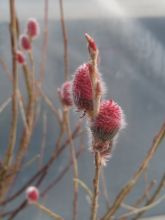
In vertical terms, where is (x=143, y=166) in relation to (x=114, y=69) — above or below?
above

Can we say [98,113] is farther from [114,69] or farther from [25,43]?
[114,69]

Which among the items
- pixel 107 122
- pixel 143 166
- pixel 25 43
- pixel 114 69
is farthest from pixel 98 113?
pixel 114 69

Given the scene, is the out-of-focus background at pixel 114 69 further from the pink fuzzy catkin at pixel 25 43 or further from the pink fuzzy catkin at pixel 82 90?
the pink fuzzy catkin at pixel 82 90

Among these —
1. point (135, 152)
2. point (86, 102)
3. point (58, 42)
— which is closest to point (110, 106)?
point (86, 102)

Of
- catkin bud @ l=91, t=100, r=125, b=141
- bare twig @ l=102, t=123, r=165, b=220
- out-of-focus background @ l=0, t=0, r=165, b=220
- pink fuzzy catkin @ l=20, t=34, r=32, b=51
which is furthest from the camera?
out-of-focus background @ l=0, t=0, r=165, b=220

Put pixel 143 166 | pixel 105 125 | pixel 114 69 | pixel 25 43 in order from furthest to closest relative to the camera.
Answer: pixel 114 69 → pixel 25 43 → pixel 143 166 → pixel 105 125

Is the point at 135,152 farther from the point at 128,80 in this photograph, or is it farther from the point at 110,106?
the point at 110,106

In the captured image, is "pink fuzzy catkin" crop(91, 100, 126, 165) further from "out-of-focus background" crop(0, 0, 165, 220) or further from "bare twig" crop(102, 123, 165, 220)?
"out-of-focus background" crop(0, 0, 165, 220)

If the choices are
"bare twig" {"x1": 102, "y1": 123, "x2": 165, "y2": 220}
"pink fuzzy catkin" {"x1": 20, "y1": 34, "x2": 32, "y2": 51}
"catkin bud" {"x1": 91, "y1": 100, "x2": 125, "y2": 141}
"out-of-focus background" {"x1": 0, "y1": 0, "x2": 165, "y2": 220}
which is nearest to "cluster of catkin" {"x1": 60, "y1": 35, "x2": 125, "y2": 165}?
"catkin bud" {"x1": 91, "y1": 100, "x2": 125, "y2": 141}
